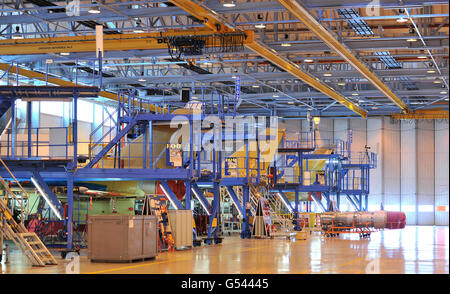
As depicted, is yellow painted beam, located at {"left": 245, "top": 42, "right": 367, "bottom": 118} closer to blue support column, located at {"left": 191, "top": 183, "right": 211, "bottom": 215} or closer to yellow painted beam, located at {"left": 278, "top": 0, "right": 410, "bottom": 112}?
yellow painted beam, located at {"left": 278, "top": 0, "right": 410, "bottom": 112}

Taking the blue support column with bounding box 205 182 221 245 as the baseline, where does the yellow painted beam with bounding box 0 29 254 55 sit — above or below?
above

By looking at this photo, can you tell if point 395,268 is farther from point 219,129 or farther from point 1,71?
point 1,71

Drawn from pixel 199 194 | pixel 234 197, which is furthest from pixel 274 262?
pixel 234 197

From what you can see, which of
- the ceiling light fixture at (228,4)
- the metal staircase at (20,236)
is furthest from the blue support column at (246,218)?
the metal staircase at (20,236)

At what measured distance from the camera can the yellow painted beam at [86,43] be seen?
3228cm

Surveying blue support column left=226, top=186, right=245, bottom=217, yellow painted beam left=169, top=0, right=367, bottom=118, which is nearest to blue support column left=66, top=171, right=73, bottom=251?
yellow painted beam left=169, top=0, right=367, bottom=118

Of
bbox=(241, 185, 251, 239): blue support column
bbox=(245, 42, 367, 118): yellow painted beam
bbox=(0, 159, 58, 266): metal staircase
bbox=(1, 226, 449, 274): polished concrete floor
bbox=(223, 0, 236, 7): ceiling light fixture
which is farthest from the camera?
bbox=(241, 185, 251, 239): blue support column

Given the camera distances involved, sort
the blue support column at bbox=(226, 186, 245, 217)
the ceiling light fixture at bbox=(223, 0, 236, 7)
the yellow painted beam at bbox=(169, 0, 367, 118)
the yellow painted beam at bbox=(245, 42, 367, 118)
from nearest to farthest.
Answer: the ceiling light fixture at bbox=(223, 0, 236, 7) → the yellow painted beam at bbox=(169, 0, 367, 118) → the yellow painted beam at bbox=(245, 42, 367, 118) → the blue support column at bbox=(226, 186, 245, 217)

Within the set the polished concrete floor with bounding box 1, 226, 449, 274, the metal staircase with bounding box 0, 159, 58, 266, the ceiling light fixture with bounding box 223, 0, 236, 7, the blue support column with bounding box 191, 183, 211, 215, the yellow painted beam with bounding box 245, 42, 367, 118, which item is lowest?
the polished concrete floor with bounding box 1, 226, 449, 274

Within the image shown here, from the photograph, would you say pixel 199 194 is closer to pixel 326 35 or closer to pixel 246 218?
pixel 246 218

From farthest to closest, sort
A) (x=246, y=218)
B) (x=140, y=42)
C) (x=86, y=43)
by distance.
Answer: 1. (x=246, y=218)
2. (x=86, y=43)
3. (x=140, y=42)

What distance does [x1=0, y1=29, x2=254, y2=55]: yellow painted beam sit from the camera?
106 ft

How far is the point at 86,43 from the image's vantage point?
33125 millimetres

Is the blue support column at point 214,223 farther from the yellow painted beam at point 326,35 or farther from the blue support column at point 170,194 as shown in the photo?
the yellow painted beam at point 326,35
